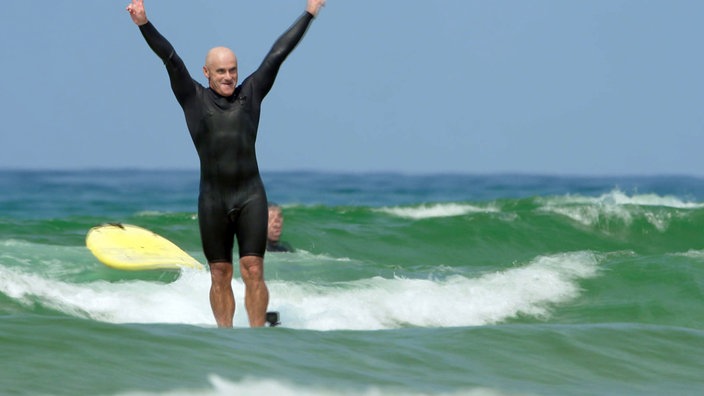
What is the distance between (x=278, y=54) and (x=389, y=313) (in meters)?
3.31

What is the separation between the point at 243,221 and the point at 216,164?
38 cm

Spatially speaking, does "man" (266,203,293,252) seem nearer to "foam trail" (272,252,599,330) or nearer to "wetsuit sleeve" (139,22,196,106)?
"foam trail" (272,252,599,330)

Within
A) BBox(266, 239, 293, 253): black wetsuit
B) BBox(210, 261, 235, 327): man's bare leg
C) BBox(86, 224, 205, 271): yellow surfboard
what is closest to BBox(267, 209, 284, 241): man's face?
BBox(266, 239, 293, 253): black wetsuit

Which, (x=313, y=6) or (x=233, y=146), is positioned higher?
(x=313, y=6)

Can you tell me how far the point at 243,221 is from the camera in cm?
792

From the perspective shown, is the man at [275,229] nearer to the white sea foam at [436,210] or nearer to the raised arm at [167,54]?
the raised arm at [167,54]

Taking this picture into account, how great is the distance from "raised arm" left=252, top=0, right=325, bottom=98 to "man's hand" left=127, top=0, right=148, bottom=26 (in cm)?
80

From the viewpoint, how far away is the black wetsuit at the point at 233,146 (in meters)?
7.86

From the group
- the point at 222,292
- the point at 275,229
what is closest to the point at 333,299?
the point at 275,229

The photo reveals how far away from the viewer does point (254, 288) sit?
7938mm

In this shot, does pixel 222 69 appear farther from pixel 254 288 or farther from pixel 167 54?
pixel 254 288

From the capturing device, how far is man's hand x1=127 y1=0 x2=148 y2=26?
24.5 ft

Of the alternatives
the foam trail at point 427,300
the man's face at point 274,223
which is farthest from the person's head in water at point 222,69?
the man's face at point 274,223

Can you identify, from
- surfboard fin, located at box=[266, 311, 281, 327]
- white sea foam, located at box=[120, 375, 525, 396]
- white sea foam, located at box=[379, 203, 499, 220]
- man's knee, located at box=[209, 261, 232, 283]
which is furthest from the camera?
white sea foam, located at box=[379, 203, 499, 220]
